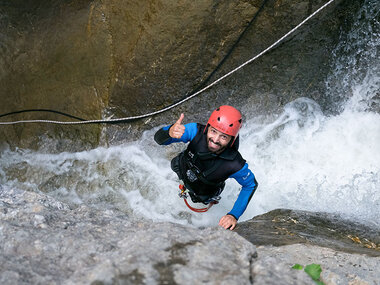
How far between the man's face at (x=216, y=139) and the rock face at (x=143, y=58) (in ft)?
5.90

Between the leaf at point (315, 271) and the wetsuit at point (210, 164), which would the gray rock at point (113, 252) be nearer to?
the leaf at point (315, 271)

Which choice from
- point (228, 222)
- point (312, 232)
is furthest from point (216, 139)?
point (312, 232)

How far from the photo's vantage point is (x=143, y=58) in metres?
4.65

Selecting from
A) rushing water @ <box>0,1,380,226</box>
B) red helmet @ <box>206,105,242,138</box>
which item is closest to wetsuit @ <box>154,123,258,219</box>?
red helmet @ <box>206,105,242,138</box>

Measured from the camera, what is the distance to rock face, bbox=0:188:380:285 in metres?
1.50

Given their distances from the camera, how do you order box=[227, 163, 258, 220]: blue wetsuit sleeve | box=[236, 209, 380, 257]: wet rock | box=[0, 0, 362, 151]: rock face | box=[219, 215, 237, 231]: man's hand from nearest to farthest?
1. box=[236, 209, 380, 257]: wet rock
2. box=[219, 215, 237, 231]: man's hand
3. box=[227, 163, 258, 220]: blue wetsuit sleeve
4. box=[0, 0, 362, 151]: rock face

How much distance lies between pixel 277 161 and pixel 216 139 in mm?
2327

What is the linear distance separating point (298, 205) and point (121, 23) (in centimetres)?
305

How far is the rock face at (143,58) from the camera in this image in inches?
177

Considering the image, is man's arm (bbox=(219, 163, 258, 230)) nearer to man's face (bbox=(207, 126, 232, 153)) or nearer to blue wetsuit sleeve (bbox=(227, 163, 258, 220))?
blue wetsuit sleeve (bbox=(227, 163, 258, 220))

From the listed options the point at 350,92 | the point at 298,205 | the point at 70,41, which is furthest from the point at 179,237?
the point at 350,92

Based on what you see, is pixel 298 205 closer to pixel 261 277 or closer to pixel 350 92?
pixel 350 92

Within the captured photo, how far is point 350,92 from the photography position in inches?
202

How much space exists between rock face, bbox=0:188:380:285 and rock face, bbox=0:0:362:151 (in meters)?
2.78
